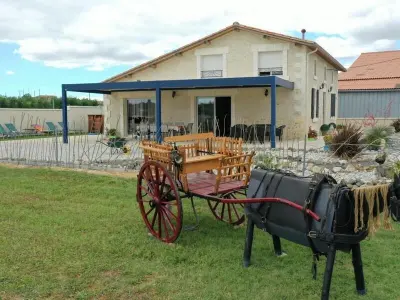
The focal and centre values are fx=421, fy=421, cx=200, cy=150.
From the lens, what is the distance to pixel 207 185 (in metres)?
4.74

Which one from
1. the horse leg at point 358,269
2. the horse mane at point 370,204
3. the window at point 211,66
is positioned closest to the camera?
the horse mane at point 370,204

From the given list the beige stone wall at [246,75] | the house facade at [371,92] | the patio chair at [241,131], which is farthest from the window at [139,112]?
the house facade at [371,92]

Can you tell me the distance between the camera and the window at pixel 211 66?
18.6 m

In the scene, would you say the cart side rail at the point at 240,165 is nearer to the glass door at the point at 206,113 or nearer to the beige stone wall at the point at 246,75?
the beige stone wall at the point at 246,75

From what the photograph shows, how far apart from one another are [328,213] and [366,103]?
2488 cm

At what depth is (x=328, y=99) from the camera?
21.8 m

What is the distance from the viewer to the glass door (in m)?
19.0

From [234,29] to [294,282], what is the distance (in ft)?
51.1

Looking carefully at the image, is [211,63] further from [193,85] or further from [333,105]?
[333,105]

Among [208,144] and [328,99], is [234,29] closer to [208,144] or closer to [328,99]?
[328,99]

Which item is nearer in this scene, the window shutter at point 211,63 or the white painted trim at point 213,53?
the white painted trim at point 213,53

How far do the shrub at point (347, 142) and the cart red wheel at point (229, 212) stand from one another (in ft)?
15.8

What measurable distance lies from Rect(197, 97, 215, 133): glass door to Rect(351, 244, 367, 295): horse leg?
1540 cm

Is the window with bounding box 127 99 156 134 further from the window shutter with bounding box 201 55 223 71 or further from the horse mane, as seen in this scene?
the horse mane
